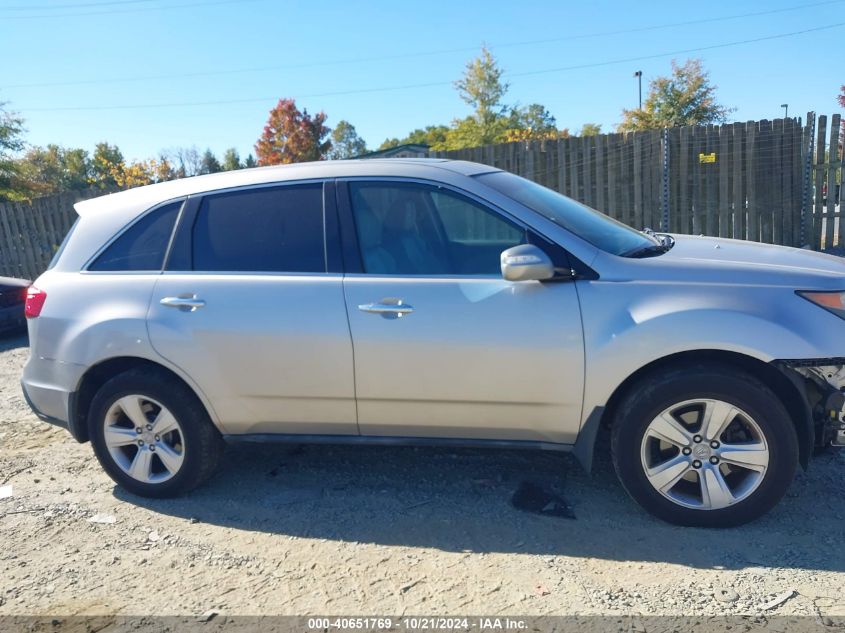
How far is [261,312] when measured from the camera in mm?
3670

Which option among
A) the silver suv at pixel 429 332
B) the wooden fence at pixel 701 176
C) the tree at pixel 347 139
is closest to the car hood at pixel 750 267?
the silver suv at pixel 429 332

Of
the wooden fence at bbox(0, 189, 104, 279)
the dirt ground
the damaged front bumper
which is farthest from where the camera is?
the wooden fence at bbox(0, 189, 104, 279)

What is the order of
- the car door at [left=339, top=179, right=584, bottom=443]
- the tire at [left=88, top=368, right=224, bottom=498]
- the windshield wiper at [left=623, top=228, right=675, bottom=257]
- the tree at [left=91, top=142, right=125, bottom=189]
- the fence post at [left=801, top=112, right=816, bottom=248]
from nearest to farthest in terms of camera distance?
the car door at [left=339, top=179, right=584, bottom=443]
the windshield wiper at [left=623, top=228, right=675, bottom=257]
the tire at [left=88, top=368, right=224, bottom=498]
the fence post at [left=801, top=112, right=816, bottom=248]
the tree at [left=91, top=142, right=125, bottom=189]

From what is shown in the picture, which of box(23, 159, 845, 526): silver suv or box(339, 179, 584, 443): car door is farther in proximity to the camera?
box(339, 179, 584, 443): car door

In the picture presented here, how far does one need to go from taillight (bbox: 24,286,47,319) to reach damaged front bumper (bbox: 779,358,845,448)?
407 cm

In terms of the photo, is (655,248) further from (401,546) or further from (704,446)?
(401,546)

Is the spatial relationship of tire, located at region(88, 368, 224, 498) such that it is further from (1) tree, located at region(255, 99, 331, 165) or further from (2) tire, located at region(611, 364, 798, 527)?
(1) tree, located at region(255, 99, 331, 165)

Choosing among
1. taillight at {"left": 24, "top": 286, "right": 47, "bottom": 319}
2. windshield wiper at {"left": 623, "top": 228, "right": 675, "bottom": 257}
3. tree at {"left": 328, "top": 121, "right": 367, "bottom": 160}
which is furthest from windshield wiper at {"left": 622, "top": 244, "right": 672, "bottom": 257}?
tree at {"left": 328, "top": 121, "right": 367, "bottom": 160}

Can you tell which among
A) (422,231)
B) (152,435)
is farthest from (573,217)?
(152,435)

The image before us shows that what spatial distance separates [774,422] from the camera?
10.4 feet

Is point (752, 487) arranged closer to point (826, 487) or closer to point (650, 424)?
point (650, 424)

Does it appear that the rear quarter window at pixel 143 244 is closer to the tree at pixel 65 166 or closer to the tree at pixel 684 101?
the tree at pixel 684 101

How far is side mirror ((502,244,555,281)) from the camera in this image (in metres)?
3.25

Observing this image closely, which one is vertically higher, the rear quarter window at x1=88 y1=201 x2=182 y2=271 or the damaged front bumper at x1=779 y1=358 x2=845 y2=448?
the rear quarter window at x1=88 y1=201 x2=182 y2=271
